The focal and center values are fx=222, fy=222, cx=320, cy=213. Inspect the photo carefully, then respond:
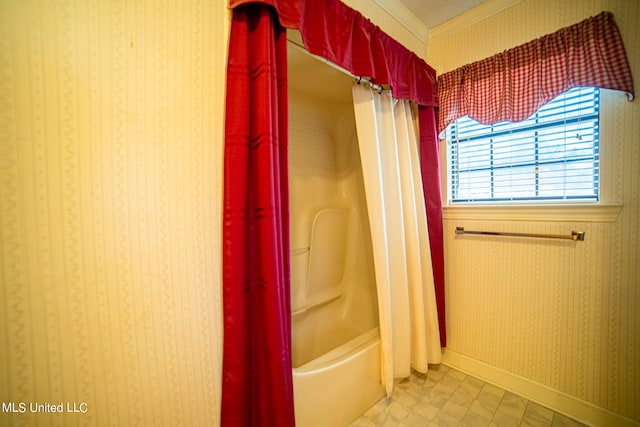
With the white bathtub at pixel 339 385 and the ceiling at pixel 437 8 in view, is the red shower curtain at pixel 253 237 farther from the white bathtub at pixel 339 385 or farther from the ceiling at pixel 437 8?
the ceiling at pixel 437 8

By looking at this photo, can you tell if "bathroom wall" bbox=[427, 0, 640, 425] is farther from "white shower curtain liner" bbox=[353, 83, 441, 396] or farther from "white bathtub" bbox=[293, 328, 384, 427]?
"white bathtub" bbox=[293, 328, 384, 427]

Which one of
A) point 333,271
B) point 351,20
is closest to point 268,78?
point 351,20

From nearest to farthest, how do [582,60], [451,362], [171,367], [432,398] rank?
A: [171,367], [582,60], [432,398], [451,362]

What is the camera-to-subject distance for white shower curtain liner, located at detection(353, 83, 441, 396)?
1.30m

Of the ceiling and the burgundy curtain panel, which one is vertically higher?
the ceiling

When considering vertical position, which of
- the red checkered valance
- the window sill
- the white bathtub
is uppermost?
the red checkered valance

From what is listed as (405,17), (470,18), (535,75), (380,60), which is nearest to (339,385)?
(380,60)

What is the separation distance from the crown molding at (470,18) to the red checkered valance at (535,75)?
31cm

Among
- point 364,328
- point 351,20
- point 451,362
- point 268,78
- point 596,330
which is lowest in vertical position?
point 451,362

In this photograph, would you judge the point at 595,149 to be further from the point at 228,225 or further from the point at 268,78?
the point at 228,225

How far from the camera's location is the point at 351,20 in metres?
1.13

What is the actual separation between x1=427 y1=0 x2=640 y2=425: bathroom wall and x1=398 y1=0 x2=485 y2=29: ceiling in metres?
0.07

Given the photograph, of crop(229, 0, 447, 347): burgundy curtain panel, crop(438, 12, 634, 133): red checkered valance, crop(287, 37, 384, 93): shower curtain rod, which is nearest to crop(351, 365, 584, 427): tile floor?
crop(229, 0, 447, 347): burgundy curtain panel

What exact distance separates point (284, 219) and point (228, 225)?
222mm
